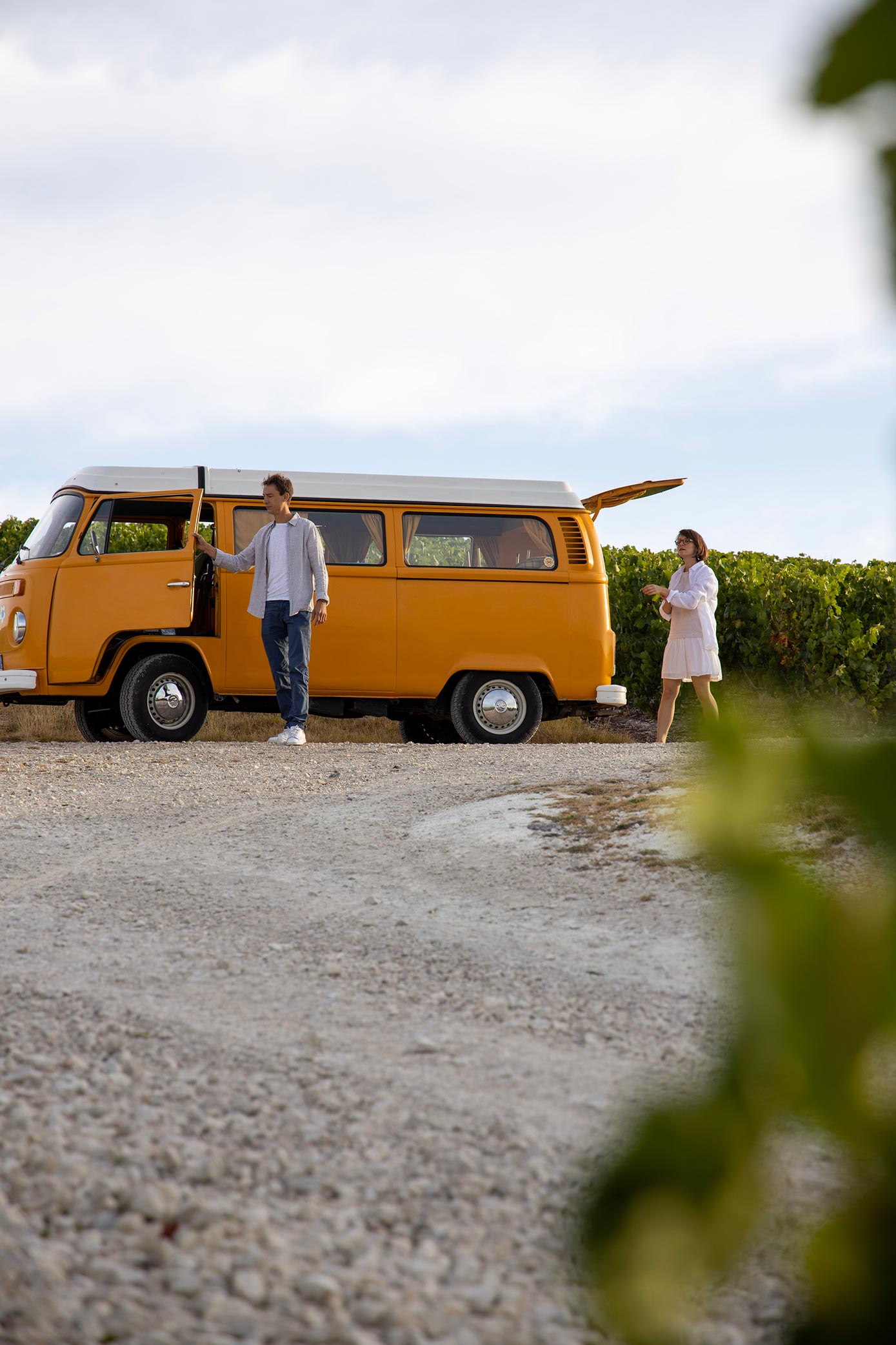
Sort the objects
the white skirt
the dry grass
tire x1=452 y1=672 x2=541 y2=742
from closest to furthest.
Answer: the white skirt
tire x1=452 y1=672 x2=541 y2=742
the dry grass

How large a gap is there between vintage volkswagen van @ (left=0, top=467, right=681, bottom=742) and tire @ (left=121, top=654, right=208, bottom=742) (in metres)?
0.01

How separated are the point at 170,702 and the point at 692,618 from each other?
160 inches

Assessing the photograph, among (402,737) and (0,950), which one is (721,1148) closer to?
(0,950)

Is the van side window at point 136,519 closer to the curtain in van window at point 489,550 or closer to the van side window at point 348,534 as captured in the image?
the van side window at point 348,534

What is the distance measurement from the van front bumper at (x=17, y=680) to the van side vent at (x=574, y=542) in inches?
172

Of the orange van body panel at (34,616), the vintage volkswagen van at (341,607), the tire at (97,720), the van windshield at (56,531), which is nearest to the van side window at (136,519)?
the vintage volkswagen van at (341,607)

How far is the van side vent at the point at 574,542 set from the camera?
991cm

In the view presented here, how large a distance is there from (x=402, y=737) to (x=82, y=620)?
11.7 feet

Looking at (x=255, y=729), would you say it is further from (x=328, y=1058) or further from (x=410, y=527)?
(x=328, y=1058)

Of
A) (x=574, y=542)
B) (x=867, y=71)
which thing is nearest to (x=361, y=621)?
(x=574, y=542)

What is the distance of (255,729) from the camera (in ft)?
42.9

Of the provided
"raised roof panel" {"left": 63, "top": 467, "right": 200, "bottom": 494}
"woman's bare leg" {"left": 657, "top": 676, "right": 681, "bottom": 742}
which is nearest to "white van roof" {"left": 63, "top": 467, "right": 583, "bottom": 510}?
"raised roof panel" {"left": 63, "top": 467, "right": 200, "bottom": 494}

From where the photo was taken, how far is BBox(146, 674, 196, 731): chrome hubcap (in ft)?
30.1

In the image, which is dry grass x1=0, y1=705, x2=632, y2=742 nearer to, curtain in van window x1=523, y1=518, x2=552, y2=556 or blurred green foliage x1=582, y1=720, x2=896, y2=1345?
curtain in van window x1=523, y1=518, x2=552, y2=556
